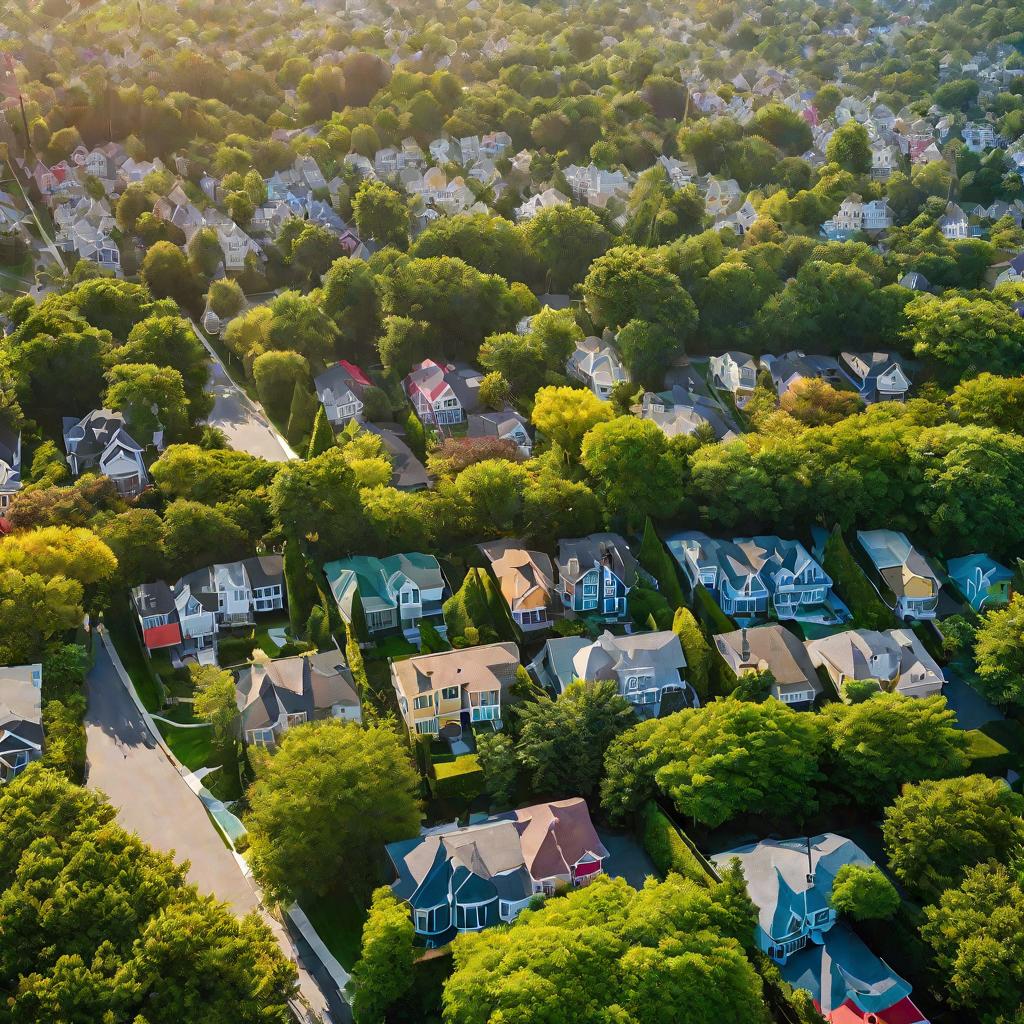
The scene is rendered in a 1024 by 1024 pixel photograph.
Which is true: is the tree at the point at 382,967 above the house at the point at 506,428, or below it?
below

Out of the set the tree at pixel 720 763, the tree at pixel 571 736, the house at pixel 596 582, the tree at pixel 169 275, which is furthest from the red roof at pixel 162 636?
the tree at pixel 169 275

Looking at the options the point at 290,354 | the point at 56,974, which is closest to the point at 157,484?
the point at 290,354

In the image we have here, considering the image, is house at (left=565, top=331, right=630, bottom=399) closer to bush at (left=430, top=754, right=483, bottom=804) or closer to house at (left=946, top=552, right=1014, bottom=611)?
house at (left=946, top=552, right=1014, bottom=611)

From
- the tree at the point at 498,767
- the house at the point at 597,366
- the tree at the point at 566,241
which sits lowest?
the tree at the point at 498,767

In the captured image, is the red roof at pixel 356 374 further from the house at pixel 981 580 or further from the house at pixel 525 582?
the house at pixel 981 580

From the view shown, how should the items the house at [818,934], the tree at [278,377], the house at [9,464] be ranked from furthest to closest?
the tree at [278,377] < the house at [9,464] < the house at [818,934]

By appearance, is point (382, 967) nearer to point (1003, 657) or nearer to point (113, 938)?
point (113, 938)
